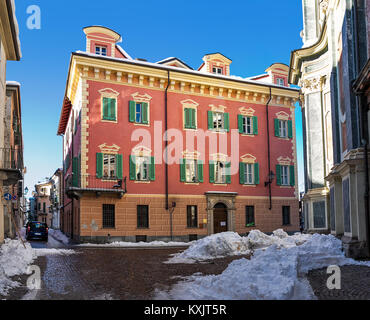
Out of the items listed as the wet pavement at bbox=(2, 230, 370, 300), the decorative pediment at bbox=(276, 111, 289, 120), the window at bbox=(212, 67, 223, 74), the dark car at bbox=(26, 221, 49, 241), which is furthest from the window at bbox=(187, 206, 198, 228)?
the wet pavement at bbox=(2, 230, 370, 300)

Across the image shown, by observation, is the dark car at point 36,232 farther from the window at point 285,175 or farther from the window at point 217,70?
the window at point 285,175

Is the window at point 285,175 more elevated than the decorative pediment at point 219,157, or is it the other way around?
the decorative pediment at point 219,157

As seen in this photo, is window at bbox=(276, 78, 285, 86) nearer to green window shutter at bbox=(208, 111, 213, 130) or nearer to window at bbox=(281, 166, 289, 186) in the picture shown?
window at bbox=(281, 166, 289, 186)

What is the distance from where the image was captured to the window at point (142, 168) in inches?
1083

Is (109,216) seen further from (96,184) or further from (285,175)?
(285,175)

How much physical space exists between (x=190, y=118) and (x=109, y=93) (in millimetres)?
5889

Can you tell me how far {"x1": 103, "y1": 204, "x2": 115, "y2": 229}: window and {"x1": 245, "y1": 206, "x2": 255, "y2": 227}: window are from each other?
990 centimetres

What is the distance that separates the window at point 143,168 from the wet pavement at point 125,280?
41.8ft

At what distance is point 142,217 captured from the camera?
89.5ft

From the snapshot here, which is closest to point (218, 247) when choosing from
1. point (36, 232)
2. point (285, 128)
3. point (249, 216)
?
point (249, 216)

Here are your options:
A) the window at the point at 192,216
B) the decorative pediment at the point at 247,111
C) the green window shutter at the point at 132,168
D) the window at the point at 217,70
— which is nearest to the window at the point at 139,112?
the green window shutter at the point at 132,168

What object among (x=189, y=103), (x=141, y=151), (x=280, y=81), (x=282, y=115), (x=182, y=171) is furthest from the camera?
(x=280, y=81)

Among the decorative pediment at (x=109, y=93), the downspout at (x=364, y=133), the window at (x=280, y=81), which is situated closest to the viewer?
the downspout at (x=364, y=133)

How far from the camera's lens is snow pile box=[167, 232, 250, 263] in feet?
51.9
